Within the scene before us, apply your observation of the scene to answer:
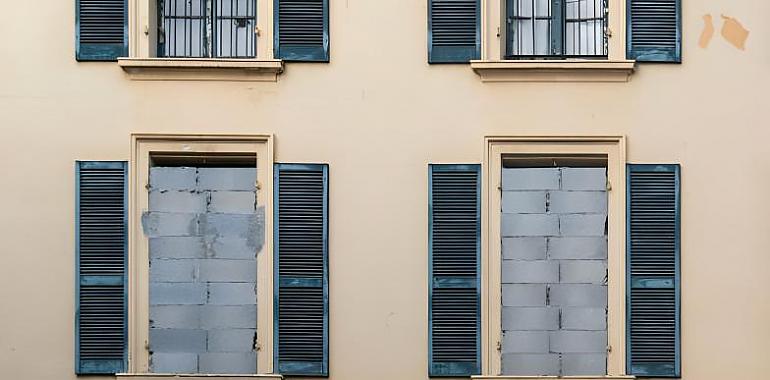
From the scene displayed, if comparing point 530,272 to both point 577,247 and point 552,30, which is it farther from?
point 552,30

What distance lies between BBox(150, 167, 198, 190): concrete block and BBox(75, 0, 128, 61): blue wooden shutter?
1036 mm

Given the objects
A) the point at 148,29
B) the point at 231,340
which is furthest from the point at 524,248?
the point at 148,29

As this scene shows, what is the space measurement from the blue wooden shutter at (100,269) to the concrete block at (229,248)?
0.73 m

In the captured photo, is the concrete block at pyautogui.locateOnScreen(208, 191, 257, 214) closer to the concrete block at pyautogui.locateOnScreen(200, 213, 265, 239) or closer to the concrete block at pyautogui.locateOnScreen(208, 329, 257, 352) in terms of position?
the concrete block at pyautogui.locateOnScreen(200, 213, 265, 239)

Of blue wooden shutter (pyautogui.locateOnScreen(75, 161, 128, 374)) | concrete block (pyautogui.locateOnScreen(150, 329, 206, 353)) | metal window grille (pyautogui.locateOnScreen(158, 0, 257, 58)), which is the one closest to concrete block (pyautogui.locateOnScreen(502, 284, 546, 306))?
concrete block (pyautogui.locateOnScreen(150, 329, 206, 353))

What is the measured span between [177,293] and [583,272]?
11.4 ft

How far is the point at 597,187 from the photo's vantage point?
42.2ft

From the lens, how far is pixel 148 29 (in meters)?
12.8

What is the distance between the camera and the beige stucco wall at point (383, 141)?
12695 mm

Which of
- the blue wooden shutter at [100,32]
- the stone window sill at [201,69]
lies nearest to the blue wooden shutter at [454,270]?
the stone window sill at [201,69]

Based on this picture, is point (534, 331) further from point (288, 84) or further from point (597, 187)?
point (288, 84)

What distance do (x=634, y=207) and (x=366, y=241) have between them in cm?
229

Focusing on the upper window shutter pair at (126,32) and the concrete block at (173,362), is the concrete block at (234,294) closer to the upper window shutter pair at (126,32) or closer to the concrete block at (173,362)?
the concrete block at (173,362)
